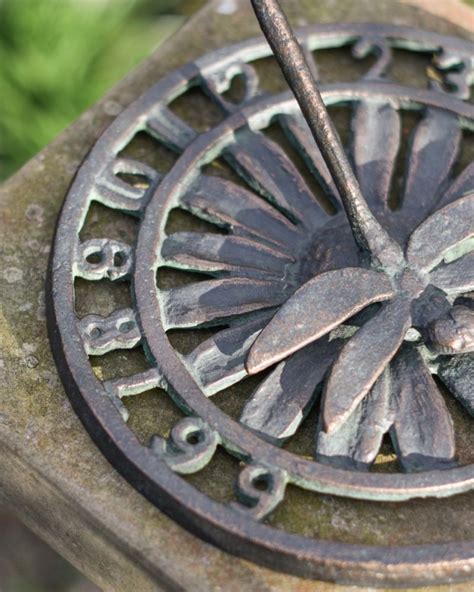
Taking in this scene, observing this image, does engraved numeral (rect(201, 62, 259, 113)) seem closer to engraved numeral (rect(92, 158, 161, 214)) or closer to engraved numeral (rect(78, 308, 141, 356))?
engraved numeral (rect(92, 158, 161, 214))

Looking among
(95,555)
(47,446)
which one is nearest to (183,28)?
(47,446)

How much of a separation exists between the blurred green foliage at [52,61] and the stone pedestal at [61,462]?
742 millimetres

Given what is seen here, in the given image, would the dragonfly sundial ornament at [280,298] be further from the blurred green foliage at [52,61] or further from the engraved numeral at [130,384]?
the blurred green foliage at [52,61]

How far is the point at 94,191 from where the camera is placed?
4.86 ft

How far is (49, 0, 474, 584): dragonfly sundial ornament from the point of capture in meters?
1.17

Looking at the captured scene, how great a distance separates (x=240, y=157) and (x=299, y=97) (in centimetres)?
26

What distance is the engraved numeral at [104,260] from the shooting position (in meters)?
1.39

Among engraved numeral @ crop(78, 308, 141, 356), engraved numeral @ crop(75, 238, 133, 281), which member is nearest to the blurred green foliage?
engraved numeral @ crop(75, 238, 133, 281)

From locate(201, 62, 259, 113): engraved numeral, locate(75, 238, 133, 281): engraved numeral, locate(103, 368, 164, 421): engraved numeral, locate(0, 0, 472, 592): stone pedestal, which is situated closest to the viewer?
locate(0, 0, 472, 592): stone pedestal

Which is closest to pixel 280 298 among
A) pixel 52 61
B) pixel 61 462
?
pixel 61 462

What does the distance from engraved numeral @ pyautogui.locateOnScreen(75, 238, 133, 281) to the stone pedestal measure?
0.09 meters

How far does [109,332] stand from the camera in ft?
4.31

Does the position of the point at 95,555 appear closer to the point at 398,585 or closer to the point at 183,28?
the point at 398,585

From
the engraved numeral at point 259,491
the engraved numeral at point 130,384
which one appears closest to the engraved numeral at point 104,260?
the engraved numeral at point 130,384
